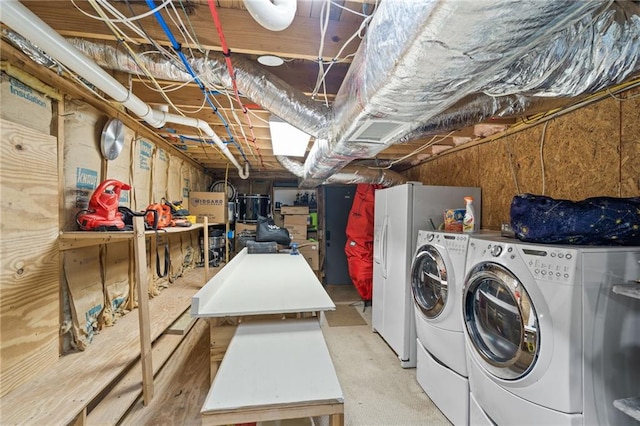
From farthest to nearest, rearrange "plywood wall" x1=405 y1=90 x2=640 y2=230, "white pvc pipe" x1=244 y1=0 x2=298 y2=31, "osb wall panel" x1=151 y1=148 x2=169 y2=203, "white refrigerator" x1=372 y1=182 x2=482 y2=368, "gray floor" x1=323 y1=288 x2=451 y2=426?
"osb wall panel" x1=151 y1=148 x2=169 y2=203, "white refrigerator" x1=372 y1=182 x2=482 y2=368, "gray floor" x1=323 y1=288 x2=451 y2=426, "plywood wall" x1=405 y1=90 x2=640 y2=230, "white pvc pipe" x1=244 y1=0 x2=298 y2=31

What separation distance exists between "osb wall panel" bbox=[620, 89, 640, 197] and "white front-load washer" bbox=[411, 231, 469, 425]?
3.08 feet

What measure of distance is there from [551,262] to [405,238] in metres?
1.44

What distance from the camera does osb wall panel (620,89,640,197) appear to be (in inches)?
62.8

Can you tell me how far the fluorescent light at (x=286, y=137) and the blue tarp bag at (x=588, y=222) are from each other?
1.60 m

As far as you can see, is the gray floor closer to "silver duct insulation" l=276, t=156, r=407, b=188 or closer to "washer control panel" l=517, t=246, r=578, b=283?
"washer control panel" l=517, t=246, r=578, b=283

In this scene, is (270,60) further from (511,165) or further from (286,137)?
(511,165)

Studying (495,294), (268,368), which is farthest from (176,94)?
(495,294)

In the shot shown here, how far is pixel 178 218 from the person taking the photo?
9.91ft

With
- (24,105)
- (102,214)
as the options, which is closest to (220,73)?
(24,105)

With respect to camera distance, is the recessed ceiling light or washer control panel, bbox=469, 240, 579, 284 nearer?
washer control panel, bbox=469, 240, 579, 284

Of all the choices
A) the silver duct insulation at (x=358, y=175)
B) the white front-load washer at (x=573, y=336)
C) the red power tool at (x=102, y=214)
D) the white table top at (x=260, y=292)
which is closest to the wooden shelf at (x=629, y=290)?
the white front-load washer at (x=573, y=336)

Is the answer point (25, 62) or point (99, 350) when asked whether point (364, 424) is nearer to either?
point (99, 350)

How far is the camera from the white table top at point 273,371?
1.07 m

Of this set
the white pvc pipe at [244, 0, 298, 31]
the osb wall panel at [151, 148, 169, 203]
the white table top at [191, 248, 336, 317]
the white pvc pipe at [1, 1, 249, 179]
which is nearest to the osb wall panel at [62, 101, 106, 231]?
the white pvc pipe at [1, 1, 249, 179]
